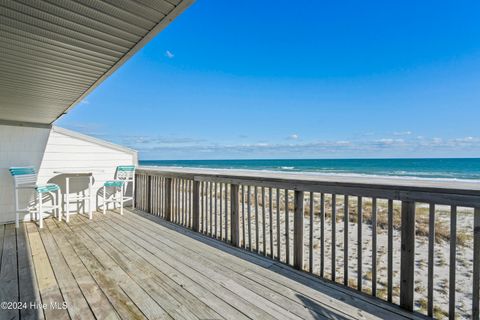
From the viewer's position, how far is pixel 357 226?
86.1 inches

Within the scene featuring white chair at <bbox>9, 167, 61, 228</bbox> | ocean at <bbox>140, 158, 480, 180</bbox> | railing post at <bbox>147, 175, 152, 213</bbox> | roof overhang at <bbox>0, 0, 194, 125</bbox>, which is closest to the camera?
roof overhang at <bbox>0, 0, 194, 125</bbox>

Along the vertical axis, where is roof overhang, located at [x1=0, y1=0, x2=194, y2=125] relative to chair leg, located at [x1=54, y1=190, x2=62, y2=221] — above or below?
above

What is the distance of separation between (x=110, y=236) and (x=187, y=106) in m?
34.5

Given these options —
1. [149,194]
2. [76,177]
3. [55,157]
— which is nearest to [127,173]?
[149,194]

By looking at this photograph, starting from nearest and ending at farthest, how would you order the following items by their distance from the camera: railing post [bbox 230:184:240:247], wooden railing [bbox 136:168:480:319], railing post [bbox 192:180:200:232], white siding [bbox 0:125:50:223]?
1. wooden railing [bbox 136:168:480:319]
2. railing post [bbox 230:184:240:247]
3. railing post [bbox 192:180:200:232]
4. white siding [bbox 0:125:50:223]

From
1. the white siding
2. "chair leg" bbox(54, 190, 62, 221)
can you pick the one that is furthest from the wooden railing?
the white siding

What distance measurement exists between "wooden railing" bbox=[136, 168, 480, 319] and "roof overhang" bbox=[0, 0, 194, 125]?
1725 millimetres

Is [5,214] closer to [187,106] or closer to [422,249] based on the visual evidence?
[422,249]

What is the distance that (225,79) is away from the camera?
78.0 ft

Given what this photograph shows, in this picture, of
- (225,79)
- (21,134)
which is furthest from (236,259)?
(225,79)

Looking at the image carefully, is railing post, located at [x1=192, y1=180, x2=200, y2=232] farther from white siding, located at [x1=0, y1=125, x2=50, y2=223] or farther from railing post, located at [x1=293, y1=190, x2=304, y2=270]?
white siding, located at [x1=0, y1=125, x2=50, y2=223]

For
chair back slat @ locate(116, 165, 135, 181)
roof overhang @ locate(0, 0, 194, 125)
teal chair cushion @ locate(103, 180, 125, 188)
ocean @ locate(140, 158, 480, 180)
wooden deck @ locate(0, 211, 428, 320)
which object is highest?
roof overhang @ locate(0, 0, 194, 125)

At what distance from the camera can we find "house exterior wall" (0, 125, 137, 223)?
13.9ft

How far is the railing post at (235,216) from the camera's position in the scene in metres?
3.06
